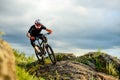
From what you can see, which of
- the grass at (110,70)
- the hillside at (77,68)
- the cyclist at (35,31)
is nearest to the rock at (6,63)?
the hillside at (77,68)

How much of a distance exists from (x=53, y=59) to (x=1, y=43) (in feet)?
45.4

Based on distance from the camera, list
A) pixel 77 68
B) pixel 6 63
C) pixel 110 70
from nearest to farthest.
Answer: pixel 6 63, pixel 77 68, pixel 110 70

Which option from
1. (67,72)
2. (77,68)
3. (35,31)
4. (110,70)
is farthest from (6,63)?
(110,70)

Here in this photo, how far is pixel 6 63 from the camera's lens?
15.4 feet

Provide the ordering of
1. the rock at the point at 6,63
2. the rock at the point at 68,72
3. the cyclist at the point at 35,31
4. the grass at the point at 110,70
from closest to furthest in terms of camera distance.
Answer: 1. the rock at the point at 6,63
2. the rock at the point at 68,72
3. the cyclist at the point at 35,31
4. the grass at the point at 110,70

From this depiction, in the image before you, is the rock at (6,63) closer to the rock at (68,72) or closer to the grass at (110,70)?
the rock at (68,72)

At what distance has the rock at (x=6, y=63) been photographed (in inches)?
175

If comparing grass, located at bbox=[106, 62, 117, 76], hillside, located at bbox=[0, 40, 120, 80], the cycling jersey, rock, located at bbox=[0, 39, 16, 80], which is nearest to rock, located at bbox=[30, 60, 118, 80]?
hillside, located at bbox=[0, 40, 120, 80]

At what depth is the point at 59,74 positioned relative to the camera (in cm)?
1725

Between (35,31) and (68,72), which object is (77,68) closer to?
(68,72)

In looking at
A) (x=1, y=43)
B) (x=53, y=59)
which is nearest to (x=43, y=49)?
(x=53, y=59)

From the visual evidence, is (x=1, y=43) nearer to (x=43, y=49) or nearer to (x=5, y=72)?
(x=5, y=72)

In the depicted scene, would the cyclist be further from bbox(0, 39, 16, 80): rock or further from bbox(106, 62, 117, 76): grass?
bbox(0, 39, 16, 80): rock

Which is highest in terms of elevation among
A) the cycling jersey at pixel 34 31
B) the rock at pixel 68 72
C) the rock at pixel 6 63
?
the cycling jersey at pixel 34 31
